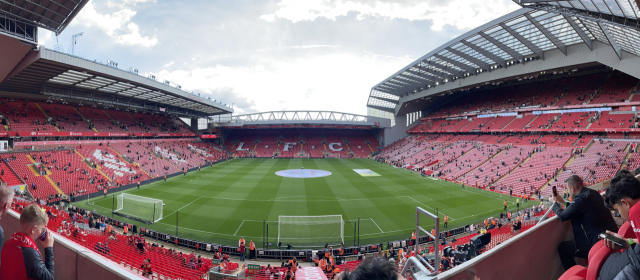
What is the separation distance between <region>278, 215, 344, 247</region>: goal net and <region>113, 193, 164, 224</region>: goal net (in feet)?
32.7

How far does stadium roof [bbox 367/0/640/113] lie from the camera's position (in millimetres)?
16469

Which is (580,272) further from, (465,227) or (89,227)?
(89,227)

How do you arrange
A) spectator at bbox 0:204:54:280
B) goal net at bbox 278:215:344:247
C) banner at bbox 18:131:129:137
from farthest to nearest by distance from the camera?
banner at bbox 18:131:129:137
goal net at bbox 278:215:344:247
spectator at bbox 0:204:54:280

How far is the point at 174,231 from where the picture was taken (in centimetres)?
1744

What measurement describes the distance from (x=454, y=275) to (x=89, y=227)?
72.5ft

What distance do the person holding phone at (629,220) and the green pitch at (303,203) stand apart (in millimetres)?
14549

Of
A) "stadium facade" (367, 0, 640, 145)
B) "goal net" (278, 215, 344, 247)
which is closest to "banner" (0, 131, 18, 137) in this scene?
"goal net" (278, 215, 344, 247)

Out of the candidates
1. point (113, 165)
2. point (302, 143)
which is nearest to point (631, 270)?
point (113, 165)

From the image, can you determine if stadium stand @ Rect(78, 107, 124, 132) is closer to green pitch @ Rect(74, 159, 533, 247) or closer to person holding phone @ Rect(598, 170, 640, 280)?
green pitch @ Rect(74, 159, 533, 247)

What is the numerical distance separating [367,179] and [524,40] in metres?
Answer: 24.0

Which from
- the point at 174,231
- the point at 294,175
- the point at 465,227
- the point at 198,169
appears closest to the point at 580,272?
the point at 465,227

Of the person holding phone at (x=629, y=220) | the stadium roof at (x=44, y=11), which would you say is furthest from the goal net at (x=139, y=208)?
the person holding phone at (x=629, y=220)

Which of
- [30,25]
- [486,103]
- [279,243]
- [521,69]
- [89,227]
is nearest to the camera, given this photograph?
[279,243]

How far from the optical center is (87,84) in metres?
31.2
